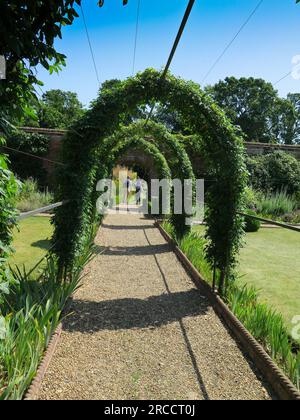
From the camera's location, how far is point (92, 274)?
5.55m

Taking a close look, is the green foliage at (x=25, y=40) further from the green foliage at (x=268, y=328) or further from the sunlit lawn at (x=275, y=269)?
the sunlit lawn at (x=275, y=269)

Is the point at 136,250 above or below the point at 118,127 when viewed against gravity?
below

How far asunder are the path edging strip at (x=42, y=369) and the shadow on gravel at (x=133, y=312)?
38 centimetres

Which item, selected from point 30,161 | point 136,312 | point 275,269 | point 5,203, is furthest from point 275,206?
point 5,203

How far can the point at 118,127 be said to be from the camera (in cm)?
461

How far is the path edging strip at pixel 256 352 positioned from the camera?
238 cm

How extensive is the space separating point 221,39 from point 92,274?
157 inches

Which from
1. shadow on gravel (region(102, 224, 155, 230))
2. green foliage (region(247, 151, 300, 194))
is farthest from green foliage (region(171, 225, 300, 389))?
green foliage (region(247, 151, 300, 194))

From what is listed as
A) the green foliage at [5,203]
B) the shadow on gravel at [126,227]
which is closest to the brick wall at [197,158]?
the shadow on gravel at [126,227]

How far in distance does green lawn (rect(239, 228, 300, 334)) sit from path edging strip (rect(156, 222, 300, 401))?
68 centimetres

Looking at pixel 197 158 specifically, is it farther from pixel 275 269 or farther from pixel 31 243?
pixel 31 243

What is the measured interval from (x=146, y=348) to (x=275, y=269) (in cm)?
395

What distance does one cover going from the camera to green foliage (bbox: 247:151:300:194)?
15859mm

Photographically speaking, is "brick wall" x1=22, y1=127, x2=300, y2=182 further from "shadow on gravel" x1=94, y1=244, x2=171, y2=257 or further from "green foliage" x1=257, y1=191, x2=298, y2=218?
"shadow on gravel" x1=94, y1=244, x2=171, y2=257
